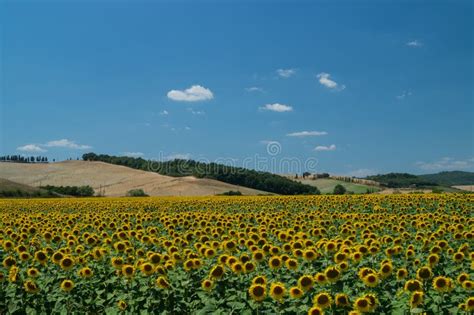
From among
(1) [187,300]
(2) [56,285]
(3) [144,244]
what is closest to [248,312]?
(1) [187,300]

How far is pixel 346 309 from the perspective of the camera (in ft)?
24.0

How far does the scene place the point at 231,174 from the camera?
12562cm

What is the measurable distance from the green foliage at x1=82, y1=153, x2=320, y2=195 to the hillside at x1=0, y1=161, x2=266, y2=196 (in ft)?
23.7

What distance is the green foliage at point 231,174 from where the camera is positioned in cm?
11500

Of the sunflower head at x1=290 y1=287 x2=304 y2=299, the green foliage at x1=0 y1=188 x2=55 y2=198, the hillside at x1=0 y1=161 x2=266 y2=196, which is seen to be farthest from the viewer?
the hillside at x1=0 y1=161 x2=266 y2=196

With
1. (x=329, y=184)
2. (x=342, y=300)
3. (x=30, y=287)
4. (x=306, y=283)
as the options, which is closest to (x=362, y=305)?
(x=342, y=300)

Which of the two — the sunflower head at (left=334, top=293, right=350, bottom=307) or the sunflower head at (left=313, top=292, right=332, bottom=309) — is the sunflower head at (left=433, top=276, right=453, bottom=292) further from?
the sunflower head at (left=313, top=292, right=332, bottom=309)

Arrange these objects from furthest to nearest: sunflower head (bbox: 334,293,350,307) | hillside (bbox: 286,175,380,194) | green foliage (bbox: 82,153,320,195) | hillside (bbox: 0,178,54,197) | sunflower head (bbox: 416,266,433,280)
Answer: green foliage (bbox: 82,153,320,195), hillside (bbox: 286,175,380,194), hillside (bbox: 0,178,54,197), sunflower head (bbox: 416,266,433,280), sunflower head (bbox: 334,293,350,307)

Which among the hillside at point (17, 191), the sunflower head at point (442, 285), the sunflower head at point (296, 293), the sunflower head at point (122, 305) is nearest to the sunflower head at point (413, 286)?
the sunflower head at point (442, 285)

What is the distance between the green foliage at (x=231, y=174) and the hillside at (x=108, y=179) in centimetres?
724

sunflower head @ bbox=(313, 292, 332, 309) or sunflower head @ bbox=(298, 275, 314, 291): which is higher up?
sunflower head @ bbox=(298, 275, 314, 291)

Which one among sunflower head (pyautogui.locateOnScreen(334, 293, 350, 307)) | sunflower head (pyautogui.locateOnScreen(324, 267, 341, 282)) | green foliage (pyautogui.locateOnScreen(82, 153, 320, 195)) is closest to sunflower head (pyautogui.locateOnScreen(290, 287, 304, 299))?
sunflower head (pyautogui.locateOnScreen(334, 293, 350, 307))

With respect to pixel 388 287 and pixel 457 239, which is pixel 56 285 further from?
pixel 457 239

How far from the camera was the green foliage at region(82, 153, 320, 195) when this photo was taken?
115000 millimetres
